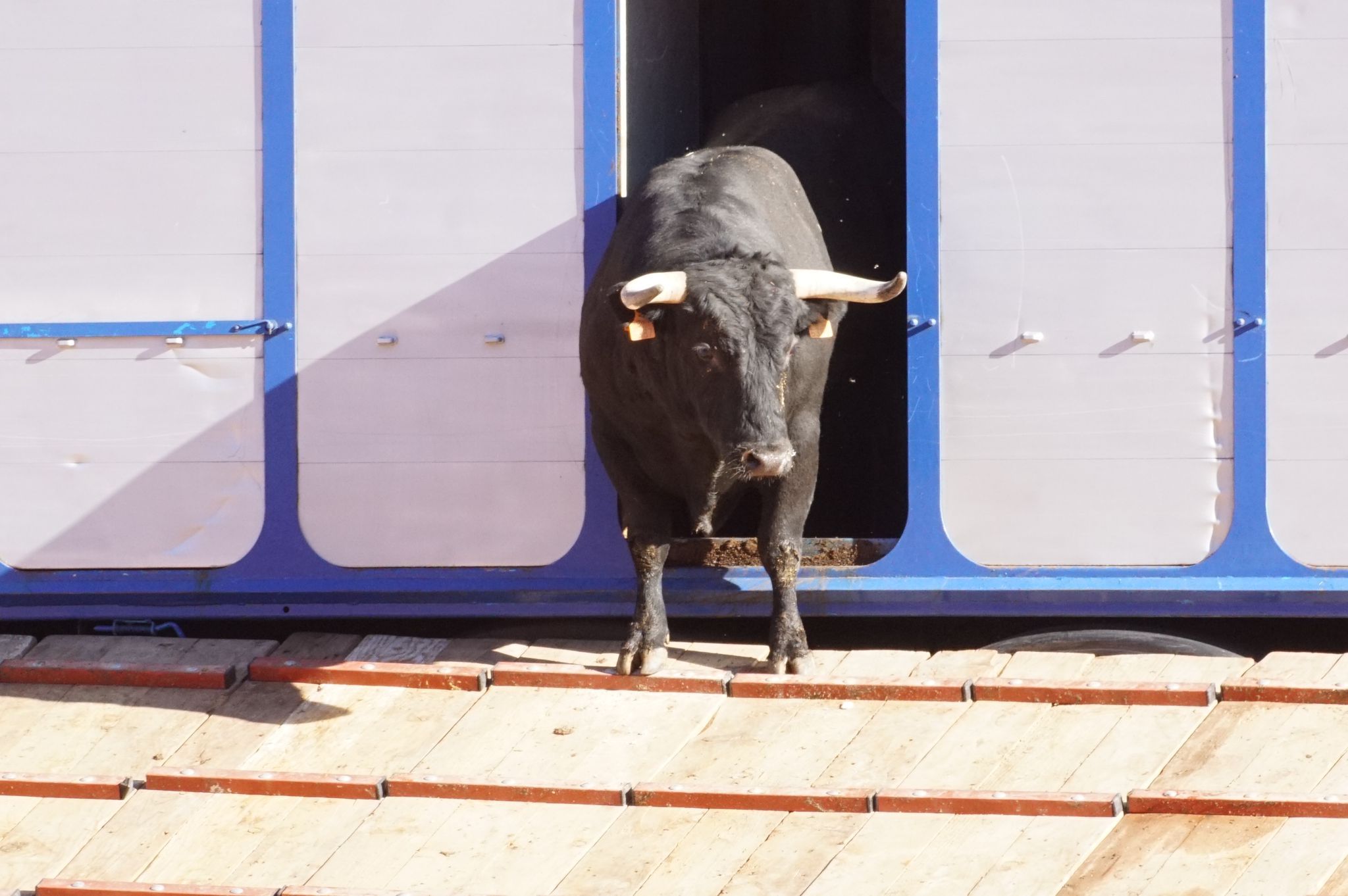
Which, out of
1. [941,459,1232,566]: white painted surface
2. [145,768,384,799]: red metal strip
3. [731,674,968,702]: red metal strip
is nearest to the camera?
[145,768,384,799]: red metal strip

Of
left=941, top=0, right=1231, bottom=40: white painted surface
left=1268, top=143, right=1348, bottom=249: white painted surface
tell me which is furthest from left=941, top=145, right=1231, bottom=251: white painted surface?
left=941, top=0, right=1231, bottom=40: white painted surface

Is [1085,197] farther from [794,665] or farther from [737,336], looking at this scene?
[794,665]

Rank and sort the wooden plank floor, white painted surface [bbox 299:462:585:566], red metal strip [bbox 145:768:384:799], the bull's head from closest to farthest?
1. the wooden plank floor
2. red metal strip [bbox 145:768:384:799]
3. the bull's head
4. white painted surface [bbox 299:462:585:566]

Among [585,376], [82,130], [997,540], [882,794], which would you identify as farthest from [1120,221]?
[82,130]

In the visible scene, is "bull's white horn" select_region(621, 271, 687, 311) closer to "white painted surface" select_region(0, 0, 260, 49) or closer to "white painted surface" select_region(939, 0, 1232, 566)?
"white painted surface" select_region(939, 0, 1232, 566)

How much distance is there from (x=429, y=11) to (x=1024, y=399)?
8.09 ft

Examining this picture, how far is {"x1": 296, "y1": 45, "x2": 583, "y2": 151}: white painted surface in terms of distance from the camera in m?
A: 5.55

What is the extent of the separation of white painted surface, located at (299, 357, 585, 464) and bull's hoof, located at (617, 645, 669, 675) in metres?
0.82

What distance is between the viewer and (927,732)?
4.70 metres

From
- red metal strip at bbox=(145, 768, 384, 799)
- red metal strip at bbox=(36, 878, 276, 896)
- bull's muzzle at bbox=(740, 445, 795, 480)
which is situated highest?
bull's muzzle at bbox=(740, 445, 795, 480)

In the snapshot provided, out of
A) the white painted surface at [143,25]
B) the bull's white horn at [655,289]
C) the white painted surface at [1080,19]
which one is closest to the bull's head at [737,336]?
the bull's white horn at [655,289]

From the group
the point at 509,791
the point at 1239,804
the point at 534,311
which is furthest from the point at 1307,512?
the point at 509,791

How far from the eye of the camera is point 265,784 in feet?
14.8

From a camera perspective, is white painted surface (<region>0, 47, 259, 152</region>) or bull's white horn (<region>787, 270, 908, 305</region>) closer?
bull's white horn (<region>787, 270, 908, 305</region>)
